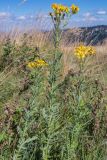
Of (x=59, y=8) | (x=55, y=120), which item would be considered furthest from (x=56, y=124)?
(x=59, y=8)

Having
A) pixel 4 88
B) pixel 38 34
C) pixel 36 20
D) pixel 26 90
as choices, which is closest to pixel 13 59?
pixel 4 88

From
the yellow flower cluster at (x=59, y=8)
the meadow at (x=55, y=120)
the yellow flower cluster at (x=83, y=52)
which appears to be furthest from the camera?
the yellow flower cluster at (x=83, y=52)

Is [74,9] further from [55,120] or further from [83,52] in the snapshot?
[55,120]

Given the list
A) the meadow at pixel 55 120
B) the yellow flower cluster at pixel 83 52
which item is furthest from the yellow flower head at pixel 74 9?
the yellow flower cluster at pixel 83 52

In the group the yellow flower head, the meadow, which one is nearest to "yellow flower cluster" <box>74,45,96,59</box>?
the meadow

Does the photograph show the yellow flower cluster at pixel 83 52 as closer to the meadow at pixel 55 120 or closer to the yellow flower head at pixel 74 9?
the meadow at pixel 55 120

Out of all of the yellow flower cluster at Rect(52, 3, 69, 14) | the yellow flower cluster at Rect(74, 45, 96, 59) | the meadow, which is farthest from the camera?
the yellow flower cluster at Rect(74, 45, 96, 59)

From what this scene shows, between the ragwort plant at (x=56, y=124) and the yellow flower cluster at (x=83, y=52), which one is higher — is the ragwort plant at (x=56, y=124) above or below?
below

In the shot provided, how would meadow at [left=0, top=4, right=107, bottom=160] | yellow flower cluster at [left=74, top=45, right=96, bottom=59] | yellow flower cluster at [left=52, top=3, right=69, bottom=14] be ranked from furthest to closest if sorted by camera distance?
yellow flower cluster at [left=74, top=45, right=96, bottom=59] < meadow at [left=0, top=4, right=107, bottom=160] < yellow flower cluster at [left=52, top=3, right=69, bottom=14]

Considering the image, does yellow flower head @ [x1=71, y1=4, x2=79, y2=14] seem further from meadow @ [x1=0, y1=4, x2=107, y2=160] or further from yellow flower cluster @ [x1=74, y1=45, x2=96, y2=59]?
yellow flower cluster @ [x1=74, y1=45, x2=96, y2=59]

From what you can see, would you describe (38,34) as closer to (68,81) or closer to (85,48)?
(68,81)

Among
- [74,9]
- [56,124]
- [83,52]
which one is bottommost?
[56,124]

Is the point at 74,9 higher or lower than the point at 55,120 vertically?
higher

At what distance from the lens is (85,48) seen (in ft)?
12.3
